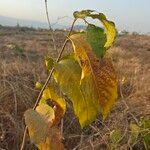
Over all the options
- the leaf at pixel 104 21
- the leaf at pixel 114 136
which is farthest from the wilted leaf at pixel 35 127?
the leaf at pixel 114 136

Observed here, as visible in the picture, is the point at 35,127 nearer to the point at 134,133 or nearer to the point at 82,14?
the point at 82,14

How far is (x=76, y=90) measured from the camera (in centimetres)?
101

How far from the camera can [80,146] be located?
3.14 m

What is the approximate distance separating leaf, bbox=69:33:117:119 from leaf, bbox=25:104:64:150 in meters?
0.16

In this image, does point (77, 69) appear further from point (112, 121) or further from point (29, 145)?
point (112, 121)

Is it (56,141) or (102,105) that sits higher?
(102,105)

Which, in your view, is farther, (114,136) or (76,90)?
(114,136)

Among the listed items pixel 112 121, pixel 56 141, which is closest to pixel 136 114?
pixel 112 121

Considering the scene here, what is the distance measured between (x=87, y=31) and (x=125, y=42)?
12.6 metres

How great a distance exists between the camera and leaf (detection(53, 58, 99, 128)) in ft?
3.30

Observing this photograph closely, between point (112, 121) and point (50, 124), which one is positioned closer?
point (50, 124)

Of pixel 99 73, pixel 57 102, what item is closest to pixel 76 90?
pixel 99 73

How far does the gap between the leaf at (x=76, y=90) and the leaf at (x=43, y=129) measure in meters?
0.09

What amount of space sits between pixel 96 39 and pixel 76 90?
0.12 m
